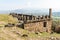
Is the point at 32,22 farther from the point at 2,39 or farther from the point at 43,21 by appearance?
the point at 2,39

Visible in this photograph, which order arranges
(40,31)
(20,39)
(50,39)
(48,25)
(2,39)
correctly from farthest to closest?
(48,25) < (40,31) < (50,39) < (20,39) < (2,39)

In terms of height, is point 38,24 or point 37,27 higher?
point 38,24

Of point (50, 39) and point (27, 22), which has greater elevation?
point (27, 22)

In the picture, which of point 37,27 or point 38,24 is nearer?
point 37,27

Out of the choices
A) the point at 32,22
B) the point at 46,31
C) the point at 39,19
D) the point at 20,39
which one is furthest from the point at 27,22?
the point at 20,39

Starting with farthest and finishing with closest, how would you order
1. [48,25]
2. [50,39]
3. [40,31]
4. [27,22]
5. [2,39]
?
[48,25]
[40,31]
[27,22]
[50,39]
[2,39]

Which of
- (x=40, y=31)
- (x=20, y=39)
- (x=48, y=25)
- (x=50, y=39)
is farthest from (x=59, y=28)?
(x=20, y=39)

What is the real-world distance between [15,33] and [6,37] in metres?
3.30

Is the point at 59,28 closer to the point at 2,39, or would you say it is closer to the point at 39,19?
the point at 39,19

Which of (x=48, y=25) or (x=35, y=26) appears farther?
(x=48, y=25)

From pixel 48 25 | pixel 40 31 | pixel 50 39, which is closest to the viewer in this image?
pixel 50 39

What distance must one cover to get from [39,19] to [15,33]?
7948 millimetres

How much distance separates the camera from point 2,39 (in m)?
20.9

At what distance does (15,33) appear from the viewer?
25188 millimetres
